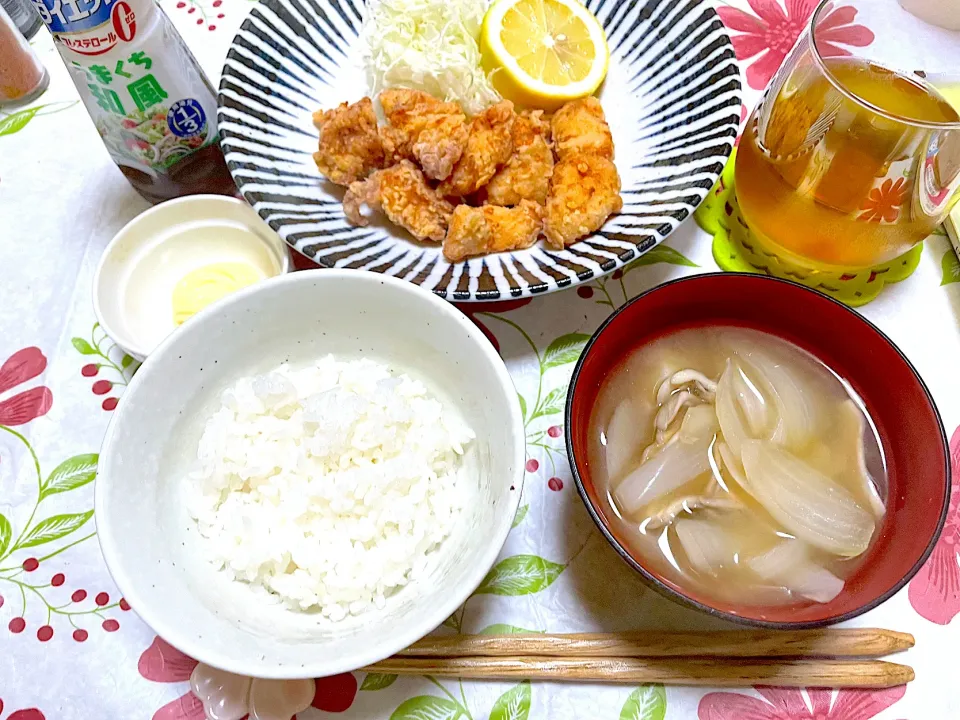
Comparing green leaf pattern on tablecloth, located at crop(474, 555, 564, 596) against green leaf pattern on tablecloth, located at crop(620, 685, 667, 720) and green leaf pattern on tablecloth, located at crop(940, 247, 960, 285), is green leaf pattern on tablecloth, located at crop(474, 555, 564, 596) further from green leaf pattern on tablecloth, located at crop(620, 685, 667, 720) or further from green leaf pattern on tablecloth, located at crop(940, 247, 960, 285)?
green leaf pattern on tablecloth, located at crop(940, 247, 960, 285)

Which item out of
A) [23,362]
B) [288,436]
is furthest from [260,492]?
[23,362]

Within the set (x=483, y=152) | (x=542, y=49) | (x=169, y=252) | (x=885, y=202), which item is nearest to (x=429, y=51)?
(x=542, y=49)

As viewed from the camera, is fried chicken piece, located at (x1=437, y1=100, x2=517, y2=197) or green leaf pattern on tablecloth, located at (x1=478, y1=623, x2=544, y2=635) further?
A: fried chicken piece, located at (x1=437, y1=100, x2=517, y2=197)

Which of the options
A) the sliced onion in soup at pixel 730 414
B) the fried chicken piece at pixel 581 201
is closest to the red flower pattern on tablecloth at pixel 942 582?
the sliced onion in soup at pixel 730 414

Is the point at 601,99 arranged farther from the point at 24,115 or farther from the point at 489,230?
the point at 24,115

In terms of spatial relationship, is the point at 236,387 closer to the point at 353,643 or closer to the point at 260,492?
the point at 260,492

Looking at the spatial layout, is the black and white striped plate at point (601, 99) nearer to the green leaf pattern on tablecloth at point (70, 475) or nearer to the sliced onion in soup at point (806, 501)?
the sliced onion in soup at point (806, 501)

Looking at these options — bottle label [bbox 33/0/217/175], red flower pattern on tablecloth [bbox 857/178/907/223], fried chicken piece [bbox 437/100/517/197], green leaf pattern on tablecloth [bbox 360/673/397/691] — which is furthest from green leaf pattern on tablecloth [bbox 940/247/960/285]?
bottle label [bbox 33/0/217/175]
